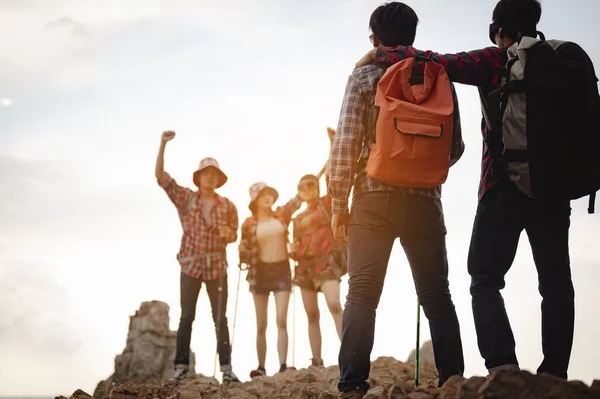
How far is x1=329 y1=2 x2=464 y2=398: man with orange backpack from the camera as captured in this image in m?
4.80

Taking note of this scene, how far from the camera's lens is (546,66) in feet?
15.0

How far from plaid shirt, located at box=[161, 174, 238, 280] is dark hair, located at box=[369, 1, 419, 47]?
564cm

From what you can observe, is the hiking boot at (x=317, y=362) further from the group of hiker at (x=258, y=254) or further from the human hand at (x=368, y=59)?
the human hand at (x=368, y=59)

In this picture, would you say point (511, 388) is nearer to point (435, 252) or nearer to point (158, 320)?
point (435, 252)

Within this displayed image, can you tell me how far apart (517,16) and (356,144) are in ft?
4.64

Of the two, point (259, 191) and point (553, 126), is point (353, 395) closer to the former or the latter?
point (553, 126)

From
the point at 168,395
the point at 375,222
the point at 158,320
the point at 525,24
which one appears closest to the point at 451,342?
the point at 375,222

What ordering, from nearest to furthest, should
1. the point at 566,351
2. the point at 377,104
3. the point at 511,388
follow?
the point at 511,388
the point at 566,351
the point at 377,104

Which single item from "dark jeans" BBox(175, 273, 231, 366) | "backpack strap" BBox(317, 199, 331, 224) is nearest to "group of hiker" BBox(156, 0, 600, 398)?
"dark jeans" BBox(175, 273, 231, 366)

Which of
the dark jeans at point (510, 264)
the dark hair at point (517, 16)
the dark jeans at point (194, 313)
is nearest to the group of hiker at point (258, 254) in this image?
the dark jeans at point (194, 313)

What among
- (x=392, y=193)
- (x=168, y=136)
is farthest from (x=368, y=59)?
(x=168, y=136)

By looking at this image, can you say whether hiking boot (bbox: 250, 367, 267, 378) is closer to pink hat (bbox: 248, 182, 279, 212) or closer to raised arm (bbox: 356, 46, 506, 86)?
pink hat (bbox: 248, 182, 279, 212)

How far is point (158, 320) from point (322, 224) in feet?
27.3

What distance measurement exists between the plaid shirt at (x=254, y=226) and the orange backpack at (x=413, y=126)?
6.36 meters
